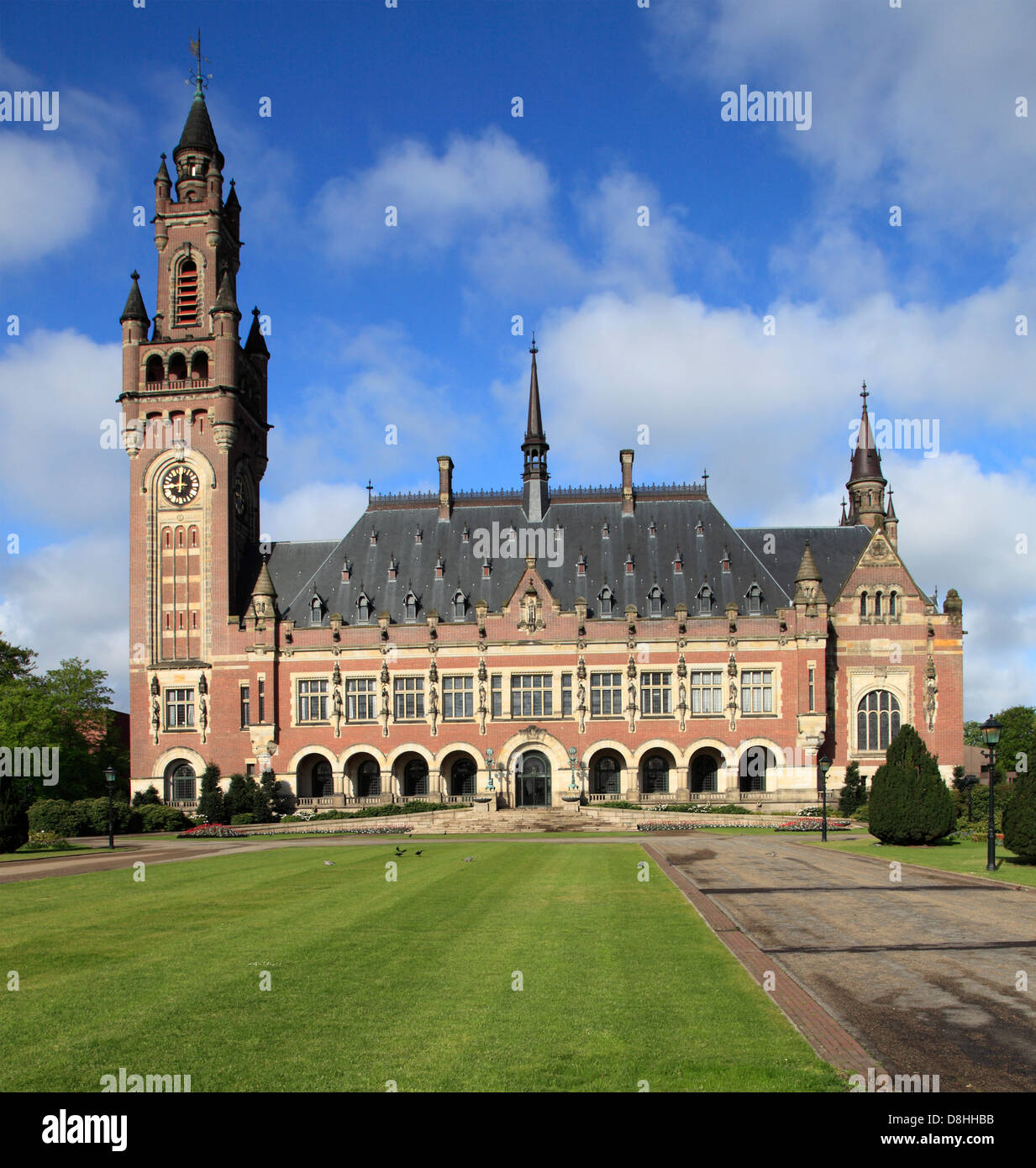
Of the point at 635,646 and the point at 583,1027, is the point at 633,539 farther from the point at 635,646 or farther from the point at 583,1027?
the point at 583,1027

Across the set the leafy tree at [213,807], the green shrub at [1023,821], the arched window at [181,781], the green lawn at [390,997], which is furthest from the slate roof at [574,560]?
the green lawn at [390,997]

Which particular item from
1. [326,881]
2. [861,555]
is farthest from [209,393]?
[326,881]

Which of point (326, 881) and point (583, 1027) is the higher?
point (583, 1027)

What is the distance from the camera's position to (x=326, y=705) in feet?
209

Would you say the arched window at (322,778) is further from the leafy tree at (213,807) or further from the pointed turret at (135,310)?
the pointed turret at (135,310)

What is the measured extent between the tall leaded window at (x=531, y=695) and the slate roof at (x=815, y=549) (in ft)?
55.6

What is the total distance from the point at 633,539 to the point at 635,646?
7.85 meters

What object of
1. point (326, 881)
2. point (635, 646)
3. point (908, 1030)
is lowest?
point (326, 881)

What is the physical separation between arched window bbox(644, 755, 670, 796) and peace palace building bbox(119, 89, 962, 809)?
0.42 feet

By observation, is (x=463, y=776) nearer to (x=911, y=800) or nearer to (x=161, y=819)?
(x=161, y=819)

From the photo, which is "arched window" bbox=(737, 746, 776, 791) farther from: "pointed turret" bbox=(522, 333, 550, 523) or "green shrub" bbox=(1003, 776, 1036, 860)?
"green shrub" bbox=(1003, 776, 1036, 860)

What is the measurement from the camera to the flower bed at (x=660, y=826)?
48172 mm

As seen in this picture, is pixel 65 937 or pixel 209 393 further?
pixel 209 393
